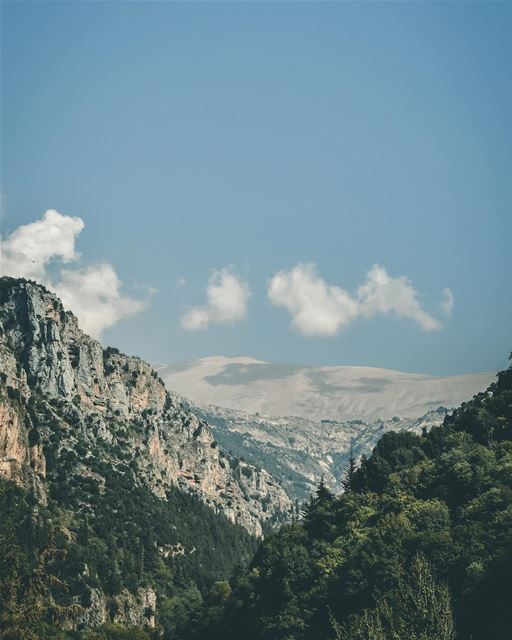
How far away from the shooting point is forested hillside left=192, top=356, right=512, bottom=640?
257ft

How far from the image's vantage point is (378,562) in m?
101

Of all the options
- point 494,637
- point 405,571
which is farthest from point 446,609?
point 405,571

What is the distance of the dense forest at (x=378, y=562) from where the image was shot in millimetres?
65500

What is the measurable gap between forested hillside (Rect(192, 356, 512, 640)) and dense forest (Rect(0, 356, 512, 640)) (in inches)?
8.1

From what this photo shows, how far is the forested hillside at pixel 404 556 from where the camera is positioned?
78.4 metres

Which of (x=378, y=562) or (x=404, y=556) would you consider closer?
(x=404, y=556)

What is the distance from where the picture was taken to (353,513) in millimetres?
132000

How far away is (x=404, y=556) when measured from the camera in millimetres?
100312

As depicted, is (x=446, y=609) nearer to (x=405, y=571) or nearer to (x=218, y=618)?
(x=405, y=571)

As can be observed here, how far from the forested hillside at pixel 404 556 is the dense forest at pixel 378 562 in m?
0.21

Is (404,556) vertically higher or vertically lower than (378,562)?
higher

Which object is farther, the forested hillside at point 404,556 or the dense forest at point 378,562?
the forested hillside at point 404,556

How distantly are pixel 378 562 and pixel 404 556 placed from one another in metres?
3.36

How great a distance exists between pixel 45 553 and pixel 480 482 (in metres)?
72.5
